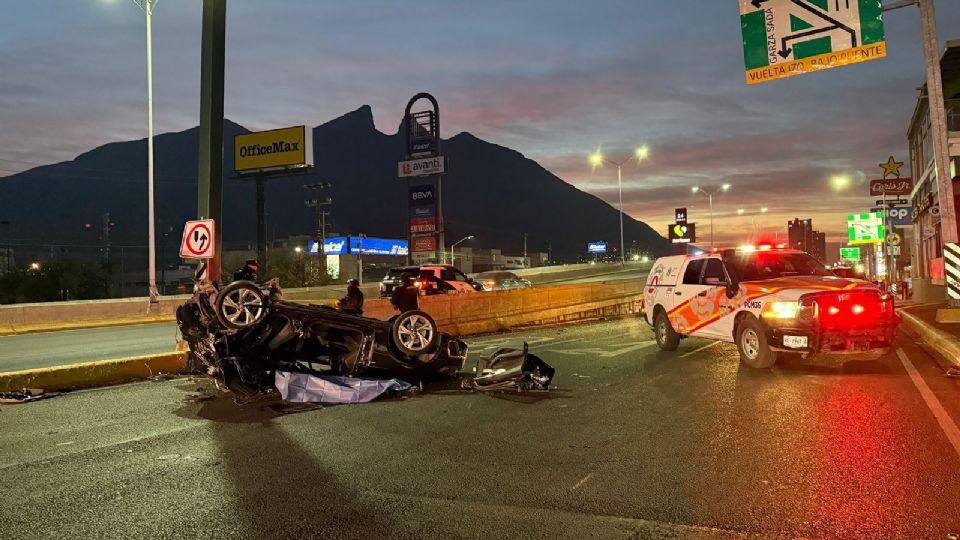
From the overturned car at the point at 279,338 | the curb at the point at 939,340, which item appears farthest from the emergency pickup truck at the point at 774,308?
the overturned car at the point at 279,338

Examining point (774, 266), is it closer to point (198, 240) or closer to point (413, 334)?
point (413, 334)

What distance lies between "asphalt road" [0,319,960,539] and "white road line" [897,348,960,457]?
0.15 ft

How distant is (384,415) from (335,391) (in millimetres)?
1095

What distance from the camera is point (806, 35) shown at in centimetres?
1383

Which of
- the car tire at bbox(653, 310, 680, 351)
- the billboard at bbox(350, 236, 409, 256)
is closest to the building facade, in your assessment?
the car tire at bbox(653, 310, 680, 351)

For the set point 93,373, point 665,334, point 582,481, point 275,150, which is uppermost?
point 275,150

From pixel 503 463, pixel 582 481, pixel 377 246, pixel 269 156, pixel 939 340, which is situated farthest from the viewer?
pixel 377 246

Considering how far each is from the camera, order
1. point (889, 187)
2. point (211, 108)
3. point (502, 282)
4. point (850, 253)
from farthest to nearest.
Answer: point (850, 253) < point (502, 282) < point (889, 187) < point (211, 108)

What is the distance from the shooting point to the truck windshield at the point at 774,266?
431 inches

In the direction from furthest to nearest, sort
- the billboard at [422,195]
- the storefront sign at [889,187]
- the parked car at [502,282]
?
1. the billboard at [422,195]
2. the storefront sign at [889,187]
3. the parked car at [502,282]

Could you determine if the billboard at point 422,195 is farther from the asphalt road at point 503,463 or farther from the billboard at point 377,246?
the asphalt road at point 503,463

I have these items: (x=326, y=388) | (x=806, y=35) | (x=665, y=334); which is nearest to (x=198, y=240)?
(x=326, y=388)

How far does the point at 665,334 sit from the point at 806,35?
6754 millimetres

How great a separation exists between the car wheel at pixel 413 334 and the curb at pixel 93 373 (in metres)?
4.04
